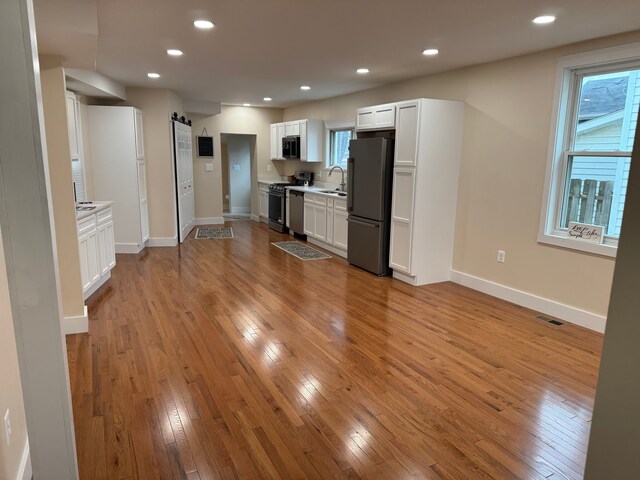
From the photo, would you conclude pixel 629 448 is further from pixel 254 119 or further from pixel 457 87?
pixel 254 119

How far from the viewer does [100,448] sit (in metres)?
2.12

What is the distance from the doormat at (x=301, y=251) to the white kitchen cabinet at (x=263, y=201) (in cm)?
→ 191

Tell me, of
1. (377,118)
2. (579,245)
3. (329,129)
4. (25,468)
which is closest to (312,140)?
(329,129)

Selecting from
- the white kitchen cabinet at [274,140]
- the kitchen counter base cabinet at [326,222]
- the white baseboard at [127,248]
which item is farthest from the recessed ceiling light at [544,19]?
the white kitchen cabinet at [274,140]

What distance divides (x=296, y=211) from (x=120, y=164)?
2889 mm

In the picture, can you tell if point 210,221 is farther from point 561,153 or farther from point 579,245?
point 579,245

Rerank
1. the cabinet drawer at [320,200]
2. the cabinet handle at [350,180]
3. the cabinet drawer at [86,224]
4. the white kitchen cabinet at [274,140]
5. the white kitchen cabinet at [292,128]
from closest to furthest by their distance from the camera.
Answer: the cabinet drawer at [86,224], the cabinet handle at [350,180], the cabinet drawer at [320,200], the white kitchen cabinet at [292,128], the white kitchen cabinet at [274,140]

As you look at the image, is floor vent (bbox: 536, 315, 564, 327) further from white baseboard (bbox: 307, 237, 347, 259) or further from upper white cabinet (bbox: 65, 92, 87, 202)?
upper white cabinet (bbox: 65, 92, 87, 202)

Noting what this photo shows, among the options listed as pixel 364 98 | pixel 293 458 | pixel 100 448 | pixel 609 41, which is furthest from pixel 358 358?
pixel 364 98

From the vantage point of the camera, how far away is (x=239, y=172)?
10492 mm

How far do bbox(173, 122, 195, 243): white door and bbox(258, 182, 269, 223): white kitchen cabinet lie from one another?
58.6 inches

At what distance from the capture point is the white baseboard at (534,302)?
3680mm

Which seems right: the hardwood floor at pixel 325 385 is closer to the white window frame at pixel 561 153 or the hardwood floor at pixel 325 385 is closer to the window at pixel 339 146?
the white window frame at pixel 561 153

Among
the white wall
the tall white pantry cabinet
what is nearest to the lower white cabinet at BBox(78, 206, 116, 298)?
the tall white pantry cabinet
